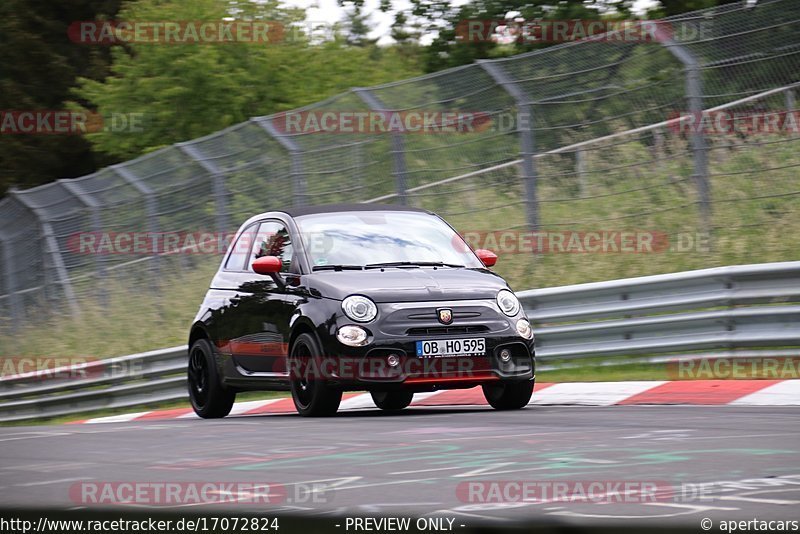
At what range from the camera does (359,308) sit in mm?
9086

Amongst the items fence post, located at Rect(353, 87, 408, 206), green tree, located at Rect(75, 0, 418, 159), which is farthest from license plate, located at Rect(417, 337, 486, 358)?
green tree, located at Rect(75, 0, 418, 159)

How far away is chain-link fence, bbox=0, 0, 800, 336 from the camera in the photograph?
11.9 m

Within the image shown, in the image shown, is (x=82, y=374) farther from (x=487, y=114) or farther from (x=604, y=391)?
(x=604, y=391)

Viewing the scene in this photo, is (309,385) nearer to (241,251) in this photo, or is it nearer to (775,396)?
(241,251)

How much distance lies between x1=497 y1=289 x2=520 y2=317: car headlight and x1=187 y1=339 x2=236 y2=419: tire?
2.51 m

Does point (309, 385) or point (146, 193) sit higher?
point (146, 193)

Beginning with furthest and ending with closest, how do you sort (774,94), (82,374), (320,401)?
1. (82,374)
2. (774,94)
3. (320,401)

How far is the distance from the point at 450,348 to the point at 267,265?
1.57m

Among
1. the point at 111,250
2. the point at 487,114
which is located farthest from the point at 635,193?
the point at 111,250

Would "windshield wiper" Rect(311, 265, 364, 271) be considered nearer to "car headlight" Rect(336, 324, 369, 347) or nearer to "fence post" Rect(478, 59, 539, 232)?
"car headlight" Rect(336, 324, 369, 347)

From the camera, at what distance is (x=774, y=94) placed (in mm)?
11672

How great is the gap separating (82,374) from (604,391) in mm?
7611

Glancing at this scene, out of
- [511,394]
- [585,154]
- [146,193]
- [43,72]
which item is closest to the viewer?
[511,394]

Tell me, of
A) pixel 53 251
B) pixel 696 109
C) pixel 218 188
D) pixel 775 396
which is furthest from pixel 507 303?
pixel 53 251
